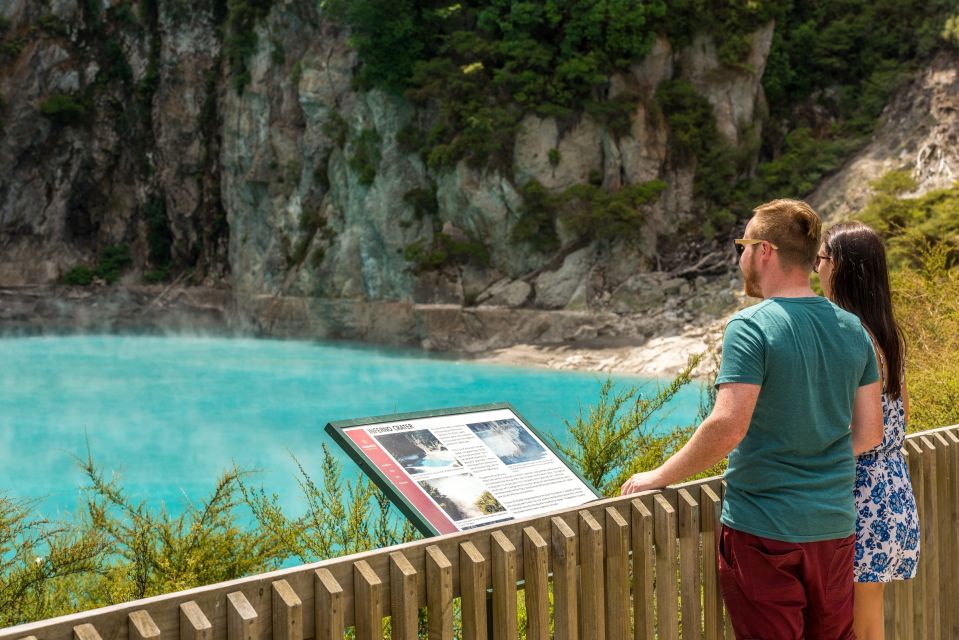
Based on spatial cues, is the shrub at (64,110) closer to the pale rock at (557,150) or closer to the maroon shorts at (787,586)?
the pale rock at (557,150)

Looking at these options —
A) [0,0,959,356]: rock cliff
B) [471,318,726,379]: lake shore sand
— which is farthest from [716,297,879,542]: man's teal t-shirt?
[0,0,959,356]: rock cliff

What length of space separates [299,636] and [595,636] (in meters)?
0.95

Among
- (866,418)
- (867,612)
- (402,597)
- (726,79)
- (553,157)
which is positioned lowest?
(867,612)

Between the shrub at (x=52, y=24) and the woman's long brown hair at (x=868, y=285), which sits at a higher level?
the shrub at (x=52, y=24)

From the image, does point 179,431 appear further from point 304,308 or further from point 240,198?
point 240,198

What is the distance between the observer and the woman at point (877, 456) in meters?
2.95

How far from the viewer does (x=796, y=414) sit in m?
2.55

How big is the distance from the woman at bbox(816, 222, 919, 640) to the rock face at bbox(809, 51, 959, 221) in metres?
24.0

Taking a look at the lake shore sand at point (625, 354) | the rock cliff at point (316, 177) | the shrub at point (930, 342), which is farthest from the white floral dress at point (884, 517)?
the rock cliff at point (316, 177)

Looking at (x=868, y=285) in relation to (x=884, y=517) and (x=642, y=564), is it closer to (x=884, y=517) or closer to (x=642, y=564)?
(x=884, y=517)

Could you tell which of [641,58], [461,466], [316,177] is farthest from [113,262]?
[461,466]

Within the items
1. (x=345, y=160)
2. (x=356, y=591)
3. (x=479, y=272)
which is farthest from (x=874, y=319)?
(x=345, y=160)

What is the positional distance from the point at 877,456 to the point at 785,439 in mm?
615

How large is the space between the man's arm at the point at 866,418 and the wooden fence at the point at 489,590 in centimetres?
47
